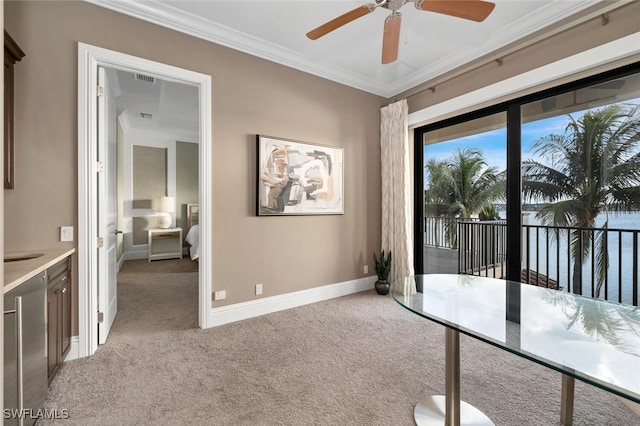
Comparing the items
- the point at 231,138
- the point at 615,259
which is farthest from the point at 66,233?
the point at 615,259

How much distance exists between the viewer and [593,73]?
2.45m

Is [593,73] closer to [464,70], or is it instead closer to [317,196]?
[464,70]

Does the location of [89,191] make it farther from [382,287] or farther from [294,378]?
[382,287]

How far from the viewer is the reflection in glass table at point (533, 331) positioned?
3.73ft

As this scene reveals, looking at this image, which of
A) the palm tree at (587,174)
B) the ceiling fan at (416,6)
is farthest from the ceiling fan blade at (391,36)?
the palm tree at (587,174)

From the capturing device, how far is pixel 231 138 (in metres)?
3.07

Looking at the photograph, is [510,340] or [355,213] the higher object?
[355,213]

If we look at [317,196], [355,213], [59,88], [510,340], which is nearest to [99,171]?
[59,88]

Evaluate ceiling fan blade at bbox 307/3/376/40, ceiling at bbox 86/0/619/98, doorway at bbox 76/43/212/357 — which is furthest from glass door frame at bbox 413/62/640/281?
doorway at bbox 76/43/212/357

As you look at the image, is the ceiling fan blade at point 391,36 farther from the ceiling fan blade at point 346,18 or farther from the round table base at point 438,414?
the round table base at point 438,414

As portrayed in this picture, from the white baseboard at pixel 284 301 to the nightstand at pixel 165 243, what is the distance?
3.92 m

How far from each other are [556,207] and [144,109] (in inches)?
237

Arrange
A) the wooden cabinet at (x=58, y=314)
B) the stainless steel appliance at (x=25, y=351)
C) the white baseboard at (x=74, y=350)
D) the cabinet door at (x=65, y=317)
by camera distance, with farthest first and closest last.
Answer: the white baseboard at (x=74, y=350), the cabinet door at (x=65, y=317), the wooden cabinet at (x=58, y=314), the stainless steel appliance at (x=25, y=351)

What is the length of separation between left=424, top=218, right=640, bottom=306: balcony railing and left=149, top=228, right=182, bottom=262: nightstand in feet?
16.6
